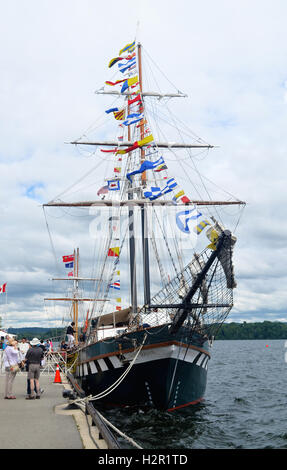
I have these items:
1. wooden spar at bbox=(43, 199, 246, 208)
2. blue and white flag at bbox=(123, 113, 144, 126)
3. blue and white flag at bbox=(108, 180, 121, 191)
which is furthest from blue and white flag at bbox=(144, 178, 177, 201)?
blue and white flag at bbox=(108, 180, 121, 191)

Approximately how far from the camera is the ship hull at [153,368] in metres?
15.7

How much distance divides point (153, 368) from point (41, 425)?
723 centimetres

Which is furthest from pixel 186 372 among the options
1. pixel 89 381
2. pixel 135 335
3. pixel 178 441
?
pixel 89 381

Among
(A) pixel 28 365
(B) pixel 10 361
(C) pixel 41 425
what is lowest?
(C) pixel 41 425

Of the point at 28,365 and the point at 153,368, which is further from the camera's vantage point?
the point at 153,368

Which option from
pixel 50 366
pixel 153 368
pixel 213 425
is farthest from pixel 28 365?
pixel 50 366

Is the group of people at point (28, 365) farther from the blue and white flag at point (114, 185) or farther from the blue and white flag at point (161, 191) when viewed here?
the blue and white flag at point (114, 185)

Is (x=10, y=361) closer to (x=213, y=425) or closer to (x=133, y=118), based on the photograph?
(x=213, y=425)

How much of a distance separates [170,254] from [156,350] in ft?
27.1

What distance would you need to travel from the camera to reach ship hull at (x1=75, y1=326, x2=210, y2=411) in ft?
51.6

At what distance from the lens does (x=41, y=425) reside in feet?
29.7

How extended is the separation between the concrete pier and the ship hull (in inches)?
143

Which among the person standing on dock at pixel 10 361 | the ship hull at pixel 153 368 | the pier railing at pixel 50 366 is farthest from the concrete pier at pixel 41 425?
the pier railing at pixel 50 366
